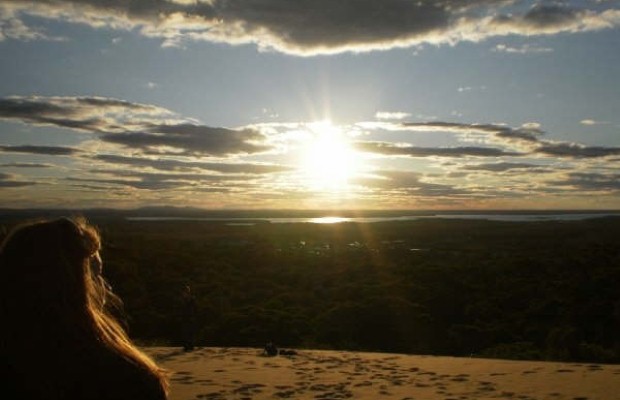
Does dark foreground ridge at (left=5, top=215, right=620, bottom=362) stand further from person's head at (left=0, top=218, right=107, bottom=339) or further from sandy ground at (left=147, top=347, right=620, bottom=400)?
person's head at (left=0, top=218, right=107, bottom=339)

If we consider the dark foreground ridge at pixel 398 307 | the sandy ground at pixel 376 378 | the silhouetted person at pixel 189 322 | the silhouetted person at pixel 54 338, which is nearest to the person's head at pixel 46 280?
the silhouetted person at pixel 54 338

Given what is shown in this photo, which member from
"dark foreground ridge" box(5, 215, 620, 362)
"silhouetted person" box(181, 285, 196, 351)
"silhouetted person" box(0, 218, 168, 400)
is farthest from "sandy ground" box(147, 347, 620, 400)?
"silhouetted person" box(0, 218, 168, 400)

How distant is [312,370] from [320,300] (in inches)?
550

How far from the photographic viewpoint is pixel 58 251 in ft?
5.23

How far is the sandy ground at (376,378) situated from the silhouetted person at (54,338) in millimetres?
8778

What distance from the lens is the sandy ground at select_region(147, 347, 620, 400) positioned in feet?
33.4

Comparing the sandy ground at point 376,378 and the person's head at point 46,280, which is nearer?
the person's head at point 46,280

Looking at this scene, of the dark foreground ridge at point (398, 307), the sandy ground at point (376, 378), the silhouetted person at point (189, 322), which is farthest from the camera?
the dark foreground ridge at point (398, 307)

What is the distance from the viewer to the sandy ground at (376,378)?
33.4 ft

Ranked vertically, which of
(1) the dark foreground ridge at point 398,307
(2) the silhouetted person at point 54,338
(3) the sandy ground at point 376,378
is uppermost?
(2) the silhouetted person at point 54,338

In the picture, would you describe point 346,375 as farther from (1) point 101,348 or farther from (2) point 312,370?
(1) point 101,348

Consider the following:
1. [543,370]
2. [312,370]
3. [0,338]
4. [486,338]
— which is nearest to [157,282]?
[486,338]

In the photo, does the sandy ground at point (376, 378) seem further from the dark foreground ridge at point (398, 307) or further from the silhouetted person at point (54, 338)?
the silhouetted person at point (54, 338)

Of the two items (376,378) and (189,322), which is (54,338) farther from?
(189,322)
